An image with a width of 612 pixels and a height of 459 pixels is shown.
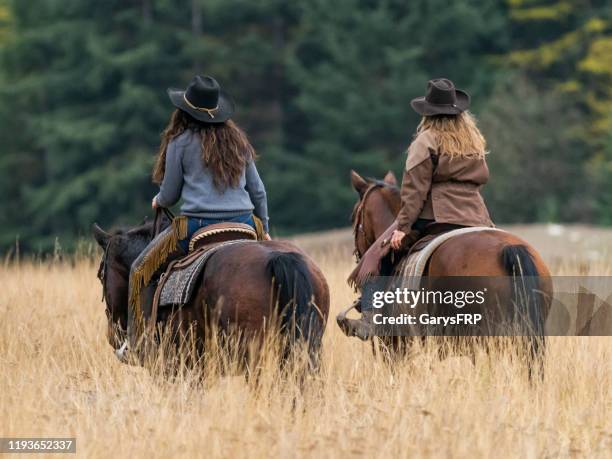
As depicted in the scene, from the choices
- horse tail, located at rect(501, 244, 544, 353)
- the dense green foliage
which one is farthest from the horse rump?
the dense green foliage

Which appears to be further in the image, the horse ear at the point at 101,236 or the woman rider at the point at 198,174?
the horse ear at the point at 101,236

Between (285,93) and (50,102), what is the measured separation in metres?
7.63

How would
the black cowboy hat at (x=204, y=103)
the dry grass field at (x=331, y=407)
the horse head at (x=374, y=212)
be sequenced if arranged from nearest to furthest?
1. the dry grass field at (x=331, y=407)
2. the black cowboy hat at (x=204, y=103)
3. the horse head at (x=374, y=212)

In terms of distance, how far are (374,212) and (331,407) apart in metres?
2.56

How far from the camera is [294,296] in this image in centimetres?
668

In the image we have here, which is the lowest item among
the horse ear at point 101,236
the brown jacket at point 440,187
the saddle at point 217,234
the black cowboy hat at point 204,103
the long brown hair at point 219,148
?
the horse ear at point 101,236

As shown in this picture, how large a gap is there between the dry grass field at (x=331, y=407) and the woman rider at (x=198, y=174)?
702 millimetres

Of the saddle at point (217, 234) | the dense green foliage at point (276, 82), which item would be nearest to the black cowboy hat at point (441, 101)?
the saddle at point (217, 234)

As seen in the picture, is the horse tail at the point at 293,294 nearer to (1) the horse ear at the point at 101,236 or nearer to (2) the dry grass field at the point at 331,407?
(2) the dry grass field at the point at 331,407

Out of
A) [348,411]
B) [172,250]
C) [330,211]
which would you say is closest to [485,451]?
[348,411]

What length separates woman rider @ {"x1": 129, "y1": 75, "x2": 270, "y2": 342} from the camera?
7.53 metres

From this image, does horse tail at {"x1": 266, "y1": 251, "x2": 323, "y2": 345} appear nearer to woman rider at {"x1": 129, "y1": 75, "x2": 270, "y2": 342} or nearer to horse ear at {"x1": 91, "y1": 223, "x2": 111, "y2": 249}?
woman rider at {"x1": 129, "y1": 75, "x2": 270, "y2": 342}

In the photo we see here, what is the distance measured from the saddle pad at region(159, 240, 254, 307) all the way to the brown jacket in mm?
1375

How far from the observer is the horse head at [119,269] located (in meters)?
8.27
